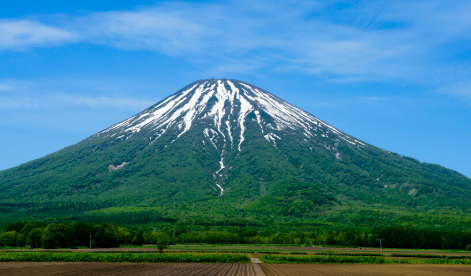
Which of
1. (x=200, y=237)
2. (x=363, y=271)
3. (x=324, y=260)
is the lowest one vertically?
(x=324, y=260)

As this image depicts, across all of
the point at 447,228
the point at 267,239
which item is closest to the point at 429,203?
the point at 447,228

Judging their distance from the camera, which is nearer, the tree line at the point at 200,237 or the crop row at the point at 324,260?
the crop row at the point at 324,260

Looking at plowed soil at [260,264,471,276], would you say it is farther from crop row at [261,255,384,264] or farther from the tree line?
the tree line

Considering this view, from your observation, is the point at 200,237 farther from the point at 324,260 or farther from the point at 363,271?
the point at 363,271

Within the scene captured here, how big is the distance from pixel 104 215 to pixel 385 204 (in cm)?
11930

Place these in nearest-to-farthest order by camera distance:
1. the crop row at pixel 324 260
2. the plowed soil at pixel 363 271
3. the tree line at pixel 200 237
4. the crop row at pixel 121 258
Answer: the plowed soil at pixel 363 271
the crop row at pixel 121 258
the crop row at pixel 324 260
the tree line at pixel 200 237

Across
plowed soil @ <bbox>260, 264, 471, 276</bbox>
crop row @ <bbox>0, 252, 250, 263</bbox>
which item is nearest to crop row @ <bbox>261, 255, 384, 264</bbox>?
crop row @ <bbox>0, 252, 250, 263</bbox>

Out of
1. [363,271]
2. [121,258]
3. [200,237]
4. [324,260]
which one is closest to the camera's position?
[363,271]

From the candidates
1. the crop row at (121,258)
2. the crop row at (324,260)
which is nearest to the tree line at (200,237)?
the crop row at (121,258)

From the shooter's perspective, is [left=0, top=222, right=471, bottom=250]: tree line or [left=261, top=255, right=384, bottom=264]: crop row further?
[left=0, top=222, right=471, bottom=250]: tree line

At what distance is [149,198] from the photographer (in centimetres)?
19075

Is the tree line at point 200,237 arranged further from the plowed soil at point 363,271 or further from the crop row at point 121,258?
the plowed soil at point 363,271

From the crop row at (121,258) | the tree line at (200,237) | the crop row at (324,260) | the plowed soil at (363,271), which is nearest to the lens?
the plowed soil at (363,271)

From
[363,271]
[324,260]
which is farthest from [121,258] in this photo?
[363,271]
